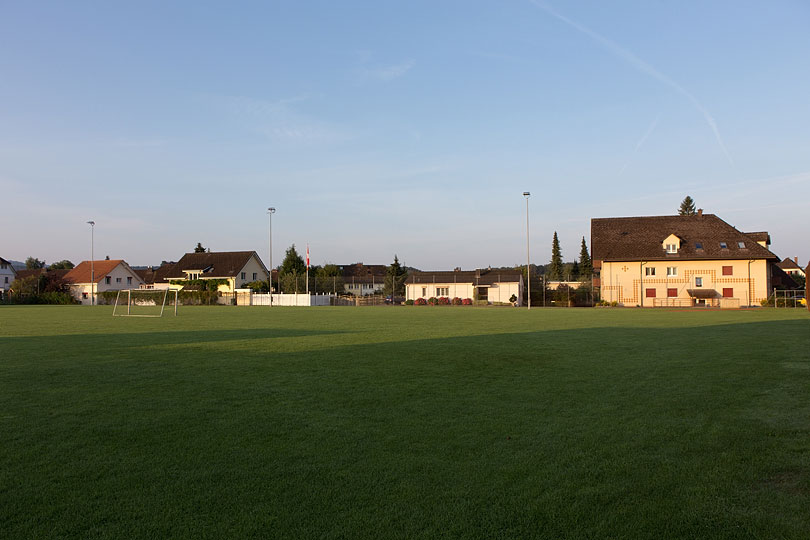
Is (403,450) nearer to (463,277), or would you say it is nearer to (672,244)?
(672,244)

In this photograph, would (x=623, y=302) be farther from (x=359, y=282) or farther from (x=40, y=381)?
(x=359, y=282)

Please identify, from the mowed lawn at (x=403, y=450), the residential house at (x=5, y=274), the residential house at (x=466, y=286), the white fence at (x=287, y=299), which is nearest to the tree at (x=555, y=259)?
the residential house at (x=466, y=286)

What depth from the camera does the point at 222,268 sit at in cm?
7581

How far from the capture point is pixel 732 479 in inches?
162

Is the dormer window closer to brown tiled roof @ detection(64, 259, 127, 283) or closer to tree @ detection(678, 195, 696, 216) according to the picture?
tree @ detection(678, 195, 696, 216)

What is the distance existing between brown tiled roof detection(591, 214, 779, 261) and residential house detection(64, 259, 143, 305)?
56.9 metres

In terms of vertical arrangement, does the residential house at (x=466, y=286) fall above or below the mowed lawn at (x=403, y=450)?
above

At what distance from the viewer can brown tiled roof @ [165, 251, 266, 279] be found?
75.2m

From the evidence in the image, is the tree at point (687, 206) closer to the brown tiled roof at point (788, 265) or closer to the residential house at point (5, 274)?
the brown tiled roof at point (788, 265)

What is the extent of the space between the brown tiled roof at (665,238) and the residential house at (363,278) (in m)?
45.7

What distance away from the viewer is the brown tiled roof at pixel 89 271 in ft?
238

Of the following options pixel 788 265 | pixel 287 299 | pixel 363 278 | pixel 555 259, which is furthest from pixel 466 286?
pixel 788 265

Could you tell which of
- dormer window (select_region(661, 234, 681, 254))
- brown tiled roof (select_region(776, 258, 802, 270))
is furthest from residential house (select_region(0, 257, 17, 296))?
brown tiled roof (select_region(776, 258, 802, 270))

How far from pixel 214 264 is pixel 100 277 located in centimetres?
1379
